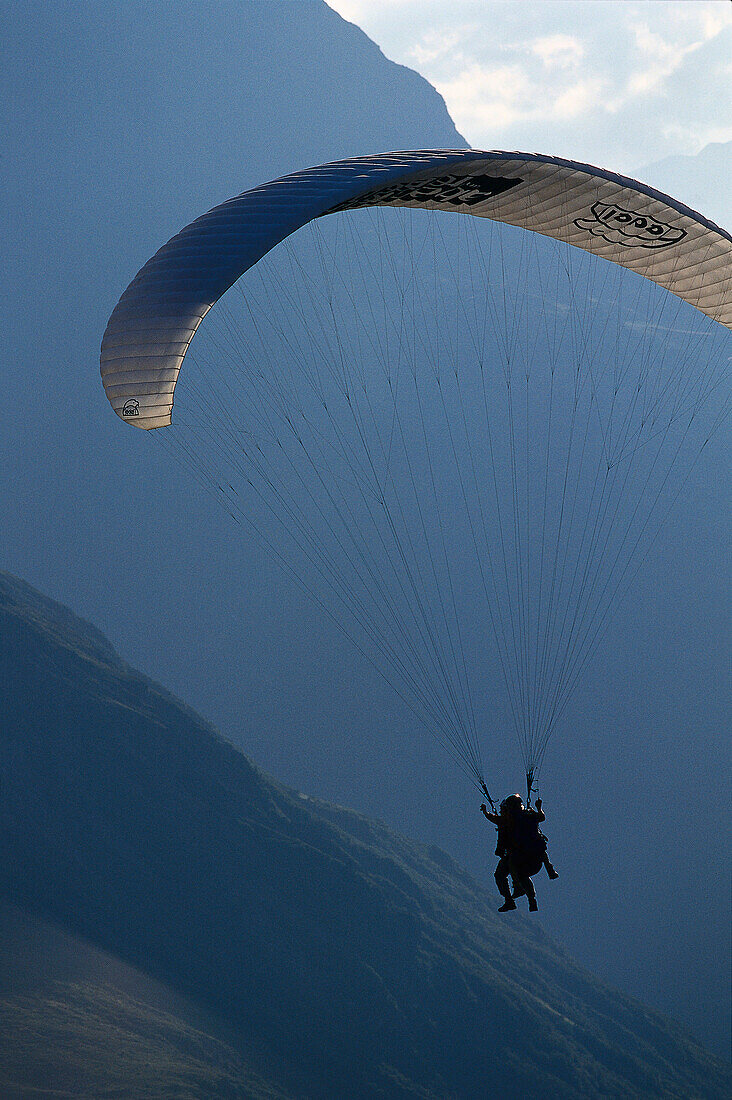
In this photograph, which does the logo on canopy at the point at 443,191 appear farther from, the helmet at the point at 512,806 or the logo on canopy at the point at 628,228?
the helmet at the point at 512,806

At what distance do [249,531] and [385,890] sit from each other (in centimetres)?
10661

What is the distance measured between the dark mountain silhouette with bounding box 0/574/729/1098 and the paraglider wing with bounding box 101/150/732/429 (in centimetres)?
5514

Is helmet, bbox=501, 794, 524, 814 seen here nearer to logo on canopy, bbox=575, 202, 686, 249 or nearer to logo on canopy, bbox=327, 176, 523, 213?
logo on canopy, bbox=327, 176, 523, 213

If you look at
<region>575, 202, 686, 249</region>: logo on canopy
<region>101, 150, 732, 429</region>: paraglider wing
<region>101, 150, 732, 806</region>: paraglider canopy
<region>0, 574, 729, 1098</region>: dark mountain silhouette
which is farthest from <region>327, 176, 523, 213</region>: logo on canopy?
<region>0, 574, 729, 1098</region>: dark mountain silhouette

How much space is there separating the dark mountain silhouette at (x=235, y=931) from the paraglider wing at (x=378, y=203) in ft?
181

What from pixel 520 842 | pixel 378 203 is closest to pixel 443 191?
pixel 378 203

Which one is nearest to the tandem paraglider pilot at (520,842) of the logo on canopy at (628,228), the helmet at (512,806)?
the helmet at (512,806)

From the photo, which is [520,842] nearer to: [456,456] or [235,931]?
[235,931]

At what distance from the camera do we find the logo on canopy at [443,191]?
1229cm

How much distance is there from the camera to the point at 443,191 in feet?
41.9

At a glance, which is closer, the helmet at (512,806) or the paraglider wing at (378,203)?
the paraglider wing at (378,203)

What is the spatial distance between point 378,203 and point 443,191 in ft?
3.14

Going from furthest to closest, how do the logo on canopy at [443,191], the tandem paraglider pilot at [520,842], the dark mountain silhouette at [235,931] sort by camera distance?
1. the dark mountain silhouette at [235,931]
2. the logo on canopy at [443,191]
3. the tandem paraglider pilot at [520,842]

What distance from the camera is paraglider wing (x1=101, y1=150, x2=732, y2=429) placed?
432 inches
